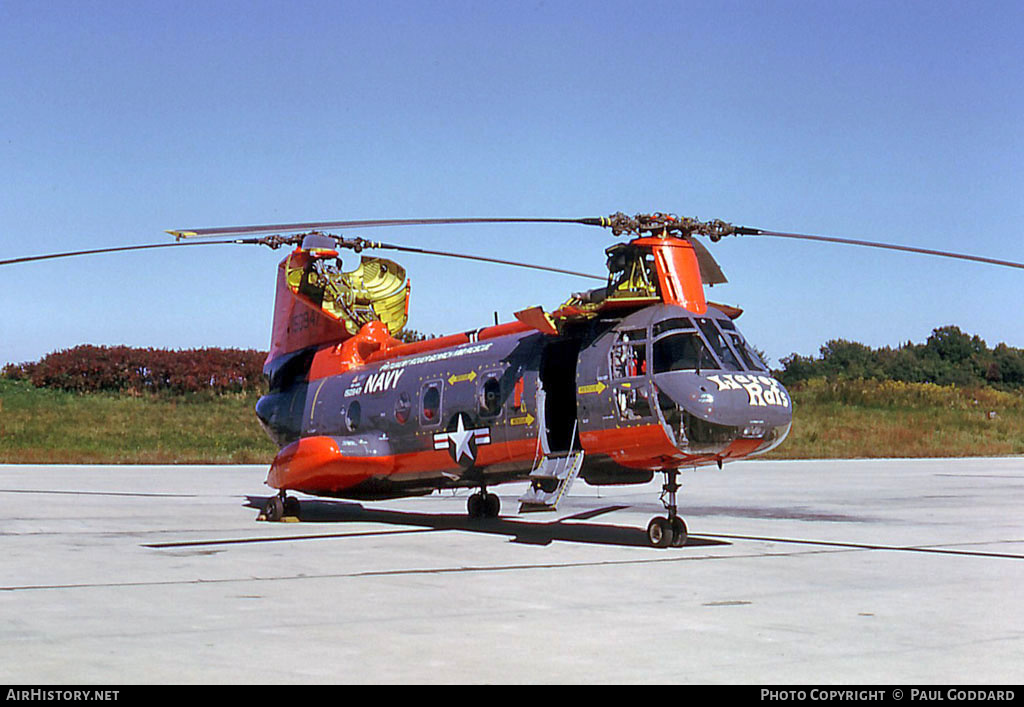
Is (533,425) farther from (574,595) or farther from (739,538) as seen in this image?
(574,595)

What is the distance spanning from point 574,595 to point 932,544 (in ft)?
21.6

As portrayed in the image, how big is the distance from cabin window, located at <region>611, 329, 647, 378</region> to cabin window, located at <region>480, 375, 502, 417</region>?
2.20 m

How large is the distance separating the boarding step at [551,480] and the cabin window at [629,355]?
1.28 m

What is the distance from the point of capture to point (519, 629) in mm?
8453

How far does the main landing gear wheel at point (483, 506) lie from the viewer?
1859 cm

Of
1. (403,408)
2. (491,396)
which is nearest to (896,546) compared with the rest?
(491,396)

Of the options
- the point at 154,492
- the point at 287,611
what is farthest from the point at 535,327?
the point at 154,492

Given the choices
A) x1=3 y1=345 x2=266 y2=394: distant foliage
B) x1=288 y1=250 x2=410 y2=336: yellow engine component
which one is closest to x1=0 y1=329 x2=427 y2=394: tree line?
x1=3 y1=345 x2=266 y2=394: distant foliage

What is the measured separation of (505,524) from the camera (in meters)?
17.9

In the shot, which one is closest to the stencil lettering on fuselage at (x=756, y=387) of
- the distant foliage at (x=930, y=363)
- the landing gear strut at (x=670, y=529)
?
the landing gear strut at (x=670, y=529)

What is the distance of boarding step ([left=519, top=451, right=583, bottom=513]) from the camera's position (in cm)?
1423

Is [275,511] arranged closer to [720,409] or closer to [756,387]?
[720,409]

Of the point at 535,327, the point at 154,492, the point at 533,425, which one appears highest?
the point at 535,327

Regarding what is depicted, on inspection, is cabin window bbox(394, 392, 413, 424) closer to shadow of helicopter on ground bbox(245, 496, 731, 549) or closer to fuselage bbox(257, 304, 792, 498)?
fuselage bbox(257, 304, 792, 498)
